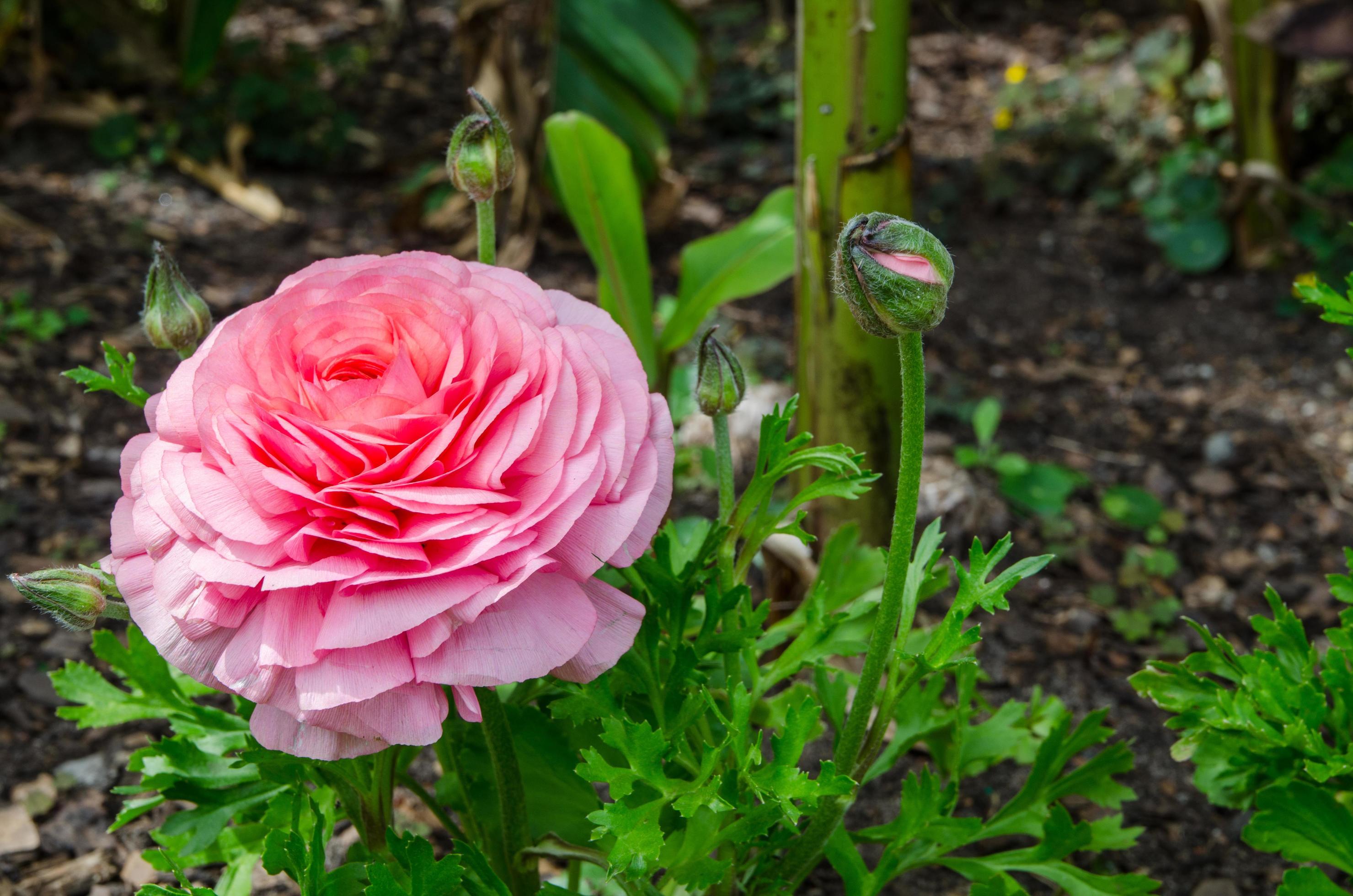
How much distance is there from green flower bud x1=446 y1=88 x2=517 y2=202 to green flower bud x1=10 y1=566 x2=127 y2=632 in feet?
→ 1.44

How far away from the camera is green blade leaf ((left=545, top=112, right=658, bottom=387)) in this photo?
1564 millimetres

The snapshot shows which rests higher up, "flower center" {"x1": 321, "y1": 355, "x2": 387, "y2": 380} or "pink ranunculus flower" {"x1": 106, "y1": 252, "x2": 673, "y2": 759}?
"flower center" {"x1": 321, "y1": 355, "x2": 387, "y2": 380}

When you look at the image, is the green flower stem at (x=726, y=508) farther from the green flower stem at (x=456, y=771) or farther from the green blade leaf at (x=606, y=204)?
the green blade leaf at (x=606, y=204)

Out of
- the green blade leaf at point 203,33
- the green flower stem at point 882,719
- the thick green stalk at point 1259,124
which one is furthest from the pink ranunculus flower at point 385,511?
the green blade leaf at point 203,33

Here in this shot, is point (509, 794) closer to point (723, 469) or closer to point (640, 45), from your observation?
point (723, 469)

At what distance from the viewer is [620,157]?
62.4 inches

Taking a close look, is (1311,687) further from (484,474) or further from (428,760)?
(428,760)

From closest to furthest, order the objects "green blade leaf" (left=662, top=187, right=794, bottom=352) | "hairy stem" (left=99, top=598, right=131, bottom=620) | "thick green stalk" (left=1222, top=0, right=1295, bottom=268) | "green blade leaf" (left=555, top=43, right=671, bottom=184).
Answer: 1. "hairy stem" (left=99, top=598, right=131, bottom=620)
2. "green blade leaf" (left=662, top=187, right=794, bottom=352)
3. "thick green stalk" (left=1222, top=0, right=1295, bottom=268)
4. "green blade leaf" (left=555, top=43, right=671, bottom=184)

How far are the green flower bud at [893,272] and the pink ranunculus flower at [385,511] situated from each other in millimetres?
188

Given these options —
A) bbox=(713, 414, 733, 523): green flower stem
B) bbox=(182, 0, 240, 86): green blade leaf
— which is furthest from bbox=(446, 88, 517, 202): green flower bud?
bbox=(182, 0, 240, 86): green blade leaf

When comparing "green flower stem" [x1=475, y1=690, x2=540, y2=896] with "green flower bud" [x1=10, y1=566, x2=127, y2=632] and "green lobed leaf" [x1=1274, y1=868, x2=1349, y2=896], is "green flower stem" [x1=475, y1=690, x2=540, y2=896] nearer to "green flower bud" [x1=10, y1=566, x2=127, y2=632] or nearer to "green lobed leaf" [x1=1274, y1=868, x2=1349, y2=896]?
"green flower bud" [x1=10, y1=566, x2=127, y2=632]

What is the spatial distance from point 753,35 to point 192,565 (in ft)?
12.1

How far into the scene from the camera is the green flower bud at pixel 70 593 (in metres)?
0.82

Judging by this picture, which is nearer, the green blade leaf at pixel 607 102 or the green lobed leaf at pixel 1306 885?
the green lobed leaf at pixel 1306 885
